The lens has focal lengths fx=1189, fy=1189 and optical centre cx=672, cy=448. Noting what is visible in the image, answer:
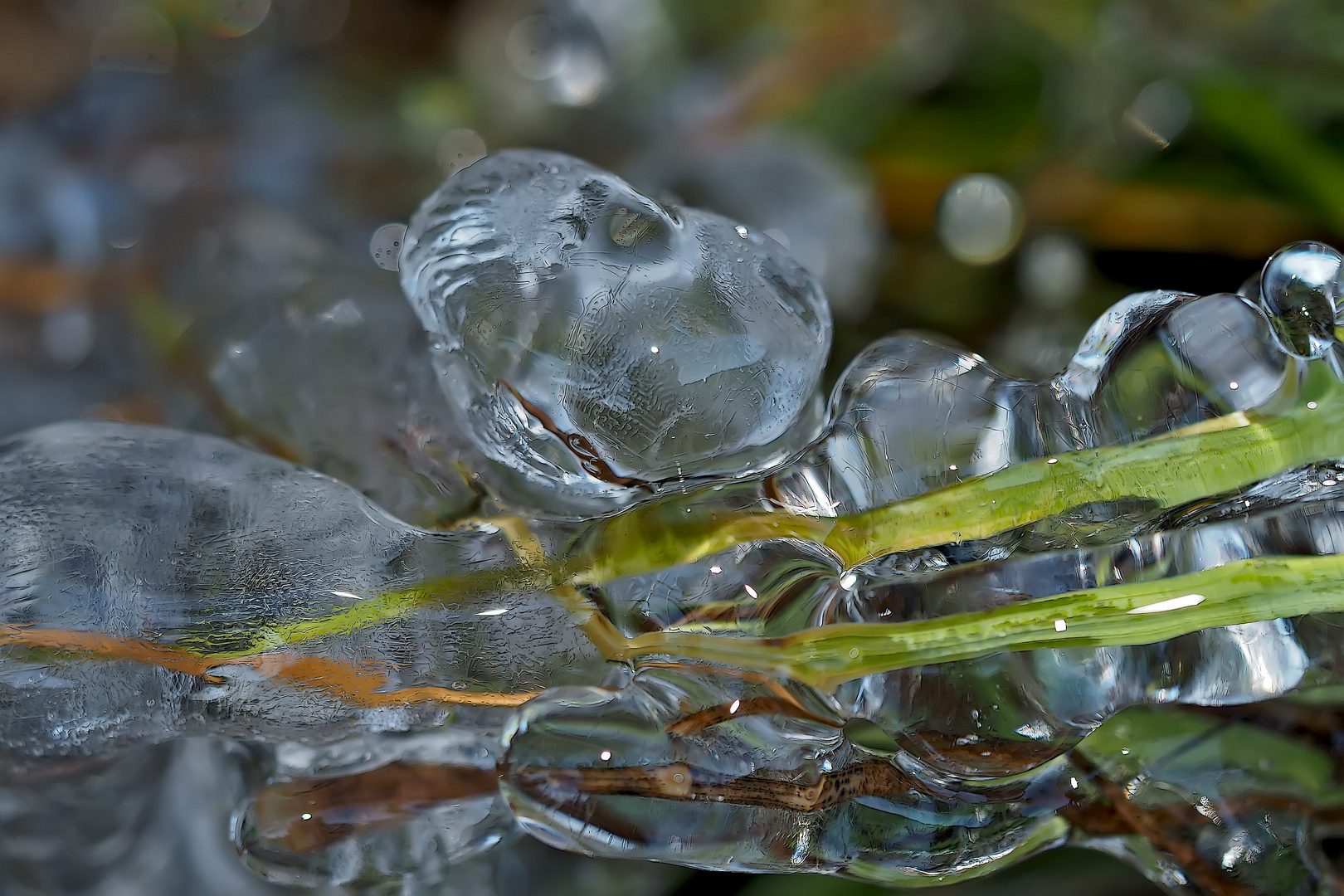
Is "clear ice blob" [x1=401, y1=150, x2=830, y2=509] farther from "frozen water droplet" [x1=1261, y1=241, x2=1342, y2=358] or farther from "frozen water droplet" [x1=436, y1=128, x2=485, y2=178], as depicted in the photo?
"frozen water droplet" [x1=436, y1=128, x2=485, y2=178]

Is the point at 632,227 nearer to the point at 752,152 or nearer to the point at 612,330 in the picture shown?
the point at 612,330

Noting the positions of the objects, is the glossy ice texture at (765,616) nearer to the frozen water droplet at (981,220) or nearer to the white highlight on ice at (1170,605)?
the white highlight on ice at (1170,605)

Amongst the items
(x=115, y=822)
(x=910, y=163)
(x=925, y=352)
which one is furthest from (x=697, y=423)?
(x=910, y=163)

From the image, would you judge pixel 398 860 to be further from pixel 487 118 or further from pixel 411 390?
pixel 487 118

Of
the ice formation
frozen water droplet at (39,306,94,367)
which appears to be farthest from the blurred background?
the ice formation

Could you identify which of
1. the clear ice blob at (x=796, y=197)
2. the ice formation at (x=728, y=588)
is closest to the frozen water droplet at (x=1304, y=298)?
the ice formation at (x=728, y=588)

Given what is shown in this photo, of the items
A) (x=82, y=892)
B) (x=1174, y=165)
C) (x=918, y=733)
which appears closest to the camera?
(x=918, y=733)
